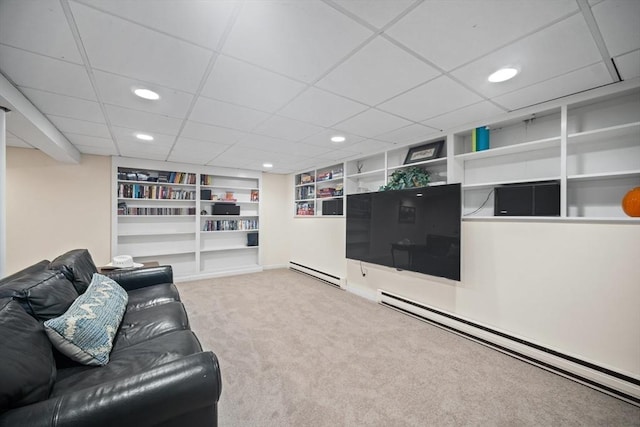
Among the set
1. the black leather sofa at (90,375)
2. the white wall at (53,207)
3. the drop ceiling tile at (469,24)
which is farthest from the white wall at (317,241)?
the white wall at (53,207)

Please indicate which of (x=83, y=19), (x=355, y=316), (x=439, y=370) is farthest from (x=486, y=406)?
(x=83, y=19)

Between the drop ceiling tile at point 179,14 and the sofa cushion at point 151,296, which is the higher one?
the drop ceiling tile at point 179,14

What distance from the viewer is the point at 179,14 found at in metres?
1.23

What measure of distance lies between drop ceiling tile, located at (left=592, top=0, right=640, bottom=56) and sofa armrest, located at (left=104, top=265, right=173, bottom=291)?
12.7 ft

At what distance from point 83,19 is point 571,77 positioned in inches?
118

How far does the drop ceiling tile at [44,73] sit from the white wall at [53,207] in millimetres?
2707

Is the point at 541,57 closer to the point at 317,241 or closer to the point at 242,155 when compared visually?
the point at 242,155

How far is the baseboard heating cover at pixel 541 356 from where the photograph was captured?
6.08 feet

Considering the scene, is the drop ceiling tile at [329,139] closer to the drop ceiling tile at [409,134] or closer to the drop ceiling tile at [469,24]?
the drop ceiling tile at [409,134]

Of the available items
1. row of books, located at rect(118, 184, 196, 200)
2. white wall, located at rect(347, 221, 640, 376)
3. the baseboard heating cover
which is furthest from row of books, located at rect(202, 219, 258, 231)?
white wall, located at rect(347, 221, 640, 376)

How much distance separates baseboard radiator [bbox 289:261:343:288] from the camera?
4.54 metres

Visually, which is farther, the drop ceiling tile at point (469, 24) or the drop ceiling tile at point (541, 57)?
the drop ceiling tile at point (541, 57)

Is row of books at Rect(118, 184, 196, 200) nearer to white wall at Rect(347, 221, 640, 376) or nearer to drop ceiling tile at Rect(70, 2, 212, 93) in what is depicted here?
drop ceiling tile at Rect(70, 2, 212, 93)

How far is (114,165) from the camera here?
4316mm
